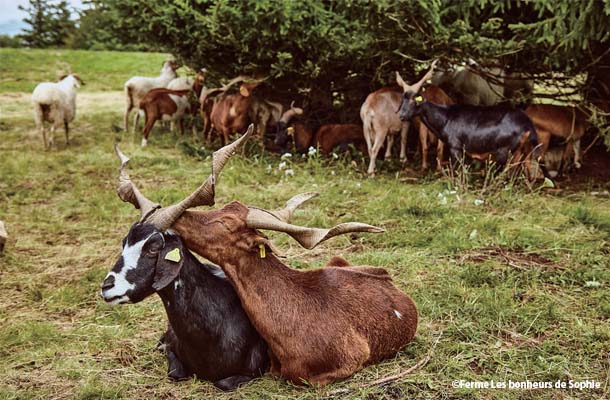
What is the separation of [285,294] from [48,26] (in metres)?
39.8

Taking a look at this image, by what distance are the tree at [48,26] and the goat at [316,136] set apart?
3227 cm

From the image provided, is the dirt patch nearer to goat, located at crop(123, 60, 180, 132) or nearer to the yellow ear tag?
the yellow ear tag

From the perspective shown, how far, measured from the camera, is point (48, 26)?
3862 cm

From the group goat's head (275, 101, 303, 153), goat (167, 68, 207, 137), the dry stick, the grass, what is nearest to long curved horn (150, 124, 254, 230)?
the grass

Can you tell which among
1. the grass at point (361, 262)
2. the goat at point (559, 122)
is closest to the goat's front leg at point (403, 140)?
the grass at point (361, 262)

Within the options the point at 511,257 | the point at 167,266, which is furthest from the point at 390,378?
the point at 511,257

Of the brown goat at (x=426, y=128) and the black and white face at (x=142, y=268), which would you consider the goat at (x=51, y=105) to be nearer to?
the brown goat at (x=426, y=128)

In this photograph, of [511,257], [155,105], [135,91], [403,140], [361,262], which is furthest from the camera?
[135,91]

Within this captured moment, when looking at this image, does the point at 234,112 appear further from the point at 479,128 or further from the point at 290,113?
the point at 479,128

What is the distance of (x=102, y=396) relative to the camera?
145 inches

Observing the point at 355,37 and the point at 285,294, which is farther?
the point at 355,37

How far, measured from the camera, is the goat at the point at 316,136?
A: 9812 mm

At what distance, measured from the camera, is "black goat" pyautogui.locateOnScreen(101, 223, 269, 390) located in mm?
3361

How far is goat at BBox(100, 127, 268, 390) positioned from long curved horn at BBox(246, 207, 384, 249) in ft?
1.11
